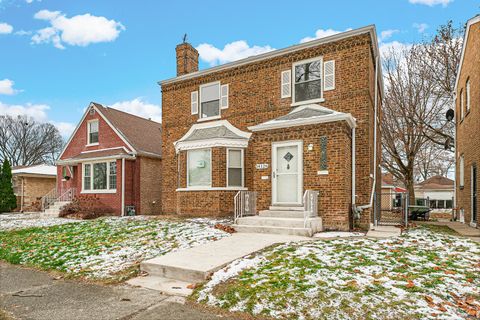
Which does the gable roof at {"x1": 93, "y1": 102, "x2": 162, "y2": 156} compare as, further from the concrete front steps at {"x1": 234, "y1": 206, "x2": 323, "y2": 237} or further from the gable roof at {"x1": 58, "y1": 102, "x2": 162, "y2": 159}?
the concrete front steps at {"x1": 234, "y1": 206, "x2": 323, "y2": 237}

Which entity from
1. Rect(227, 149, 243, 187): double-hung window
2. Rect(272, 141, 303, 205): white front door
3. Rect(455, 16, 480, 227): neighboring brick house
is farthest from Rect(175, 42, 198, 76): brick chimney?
Rect(455, 16, 480, 227): neighboring brick house

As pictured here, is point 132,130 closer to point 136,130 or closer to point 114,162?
point 136,130

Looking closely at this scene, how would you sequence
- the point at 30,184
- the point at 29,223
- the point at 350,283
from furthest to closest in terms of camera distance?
the point at 30,184 < the point at 29,223 < the point at 350,283

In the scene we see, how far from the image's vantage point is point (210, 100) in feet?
46.6

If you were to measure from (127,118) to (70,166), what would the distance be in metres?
4.63

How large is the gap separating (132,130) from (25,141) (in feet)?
122

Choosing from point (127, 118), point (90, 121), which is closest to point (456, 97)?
point (127, 118)

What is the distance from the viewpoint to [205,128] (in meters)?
14.0

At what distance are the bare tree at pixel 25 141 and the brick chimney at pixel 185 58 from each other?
135ft

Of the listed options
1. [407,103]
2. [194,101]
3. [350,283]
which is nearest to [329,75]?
[194,101]

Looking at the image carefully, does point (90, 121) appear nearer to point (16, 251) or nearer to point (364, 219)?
point (16, 251)

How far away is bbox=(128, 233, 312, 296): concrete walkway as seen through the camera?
18.1ft

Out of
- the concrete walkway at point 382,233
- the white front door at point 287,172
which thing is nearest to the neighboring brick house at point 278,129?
the white front door at point 287,172

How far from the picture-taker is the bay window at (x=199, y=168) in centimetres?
1278
